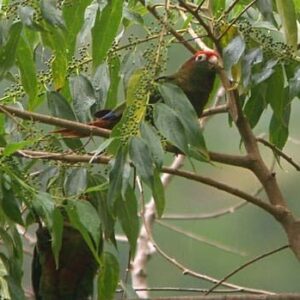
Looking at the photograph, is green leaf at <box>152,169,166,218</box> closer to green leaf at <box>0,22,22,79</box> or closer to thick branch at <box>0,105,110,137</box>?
thick branch at <box>0,105,110,137</box>

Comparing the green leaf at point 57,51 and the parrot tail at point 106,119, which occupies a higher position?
the green leaf at point 57,51

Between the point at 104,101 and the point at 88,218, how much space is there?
1.04 feet

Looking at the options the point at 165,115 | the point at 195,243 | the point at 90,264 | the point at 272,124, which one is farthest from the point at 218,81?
the point at 195,243

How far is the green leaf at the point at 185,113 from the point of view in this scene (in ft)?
3.87

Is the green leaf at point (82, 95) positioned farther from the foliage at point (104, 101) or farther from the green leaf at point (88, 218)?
the green leaf at point (88, 218)

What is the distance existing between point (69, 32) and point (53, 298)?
0.48 meters

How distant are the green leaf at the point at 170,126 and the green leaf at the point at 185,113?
17mm

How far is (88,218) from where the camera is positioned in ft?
3.96

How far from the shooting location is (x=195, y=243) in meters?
2.68

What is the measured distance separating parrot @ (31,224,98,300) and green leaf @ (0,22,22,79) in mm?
372

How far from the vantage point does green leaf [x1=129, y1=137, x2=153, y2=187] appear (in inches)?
43.5

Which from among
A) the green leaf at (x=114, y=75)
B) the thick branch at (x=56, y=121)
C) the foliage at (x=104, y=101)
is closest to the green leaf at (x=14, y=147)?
the foliage at (x=104, y=101)

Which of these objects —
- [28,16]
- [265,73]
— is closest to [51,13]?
[28,16]

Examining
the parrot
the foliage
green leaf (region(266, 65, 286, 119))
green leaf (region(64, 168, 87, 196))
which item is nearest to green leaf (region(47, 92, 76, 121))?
the foliage
